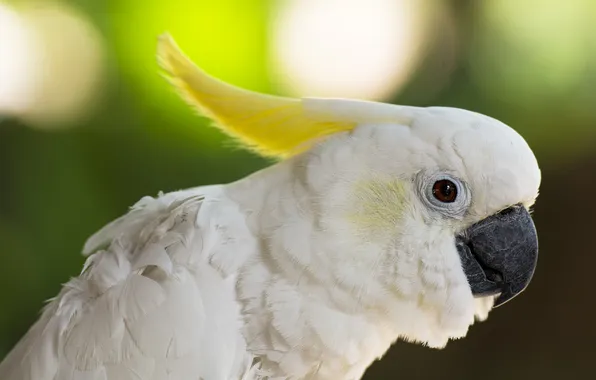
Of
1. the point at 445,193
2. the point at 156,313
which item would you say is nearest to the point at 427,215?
the point at 445,193

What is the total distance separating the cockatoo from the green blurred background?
78.2 inches

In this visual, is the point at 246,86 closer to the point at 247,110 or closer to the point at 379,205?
the point at 247,110

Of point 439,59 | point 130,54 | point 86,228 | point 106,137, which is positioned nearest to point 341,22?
point 439,59

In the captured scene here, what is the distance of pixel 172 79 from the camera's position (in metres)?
1.43

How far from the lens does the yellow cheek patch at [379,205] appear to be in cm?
129

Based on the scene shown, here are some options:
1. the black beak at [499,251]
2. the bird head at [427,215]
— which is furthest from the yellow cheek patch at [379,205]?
the black beak at [499,251]

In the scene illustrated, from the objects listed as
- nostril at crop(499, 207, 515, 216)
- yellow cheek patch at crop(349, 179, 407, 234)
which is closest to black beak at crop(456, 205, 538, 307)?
nostril at crop(499, 207, 515, 216)

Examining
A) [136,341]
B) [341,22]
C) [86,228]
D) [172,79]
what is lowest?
[86,228]

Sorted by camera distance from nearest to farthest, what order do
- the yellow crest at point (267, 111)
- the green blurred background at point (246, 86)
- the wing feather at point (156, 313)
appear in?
the wing feather at point (156, 313), the yellow crest at point (267, 111), the green blurred background at point (246, 86)

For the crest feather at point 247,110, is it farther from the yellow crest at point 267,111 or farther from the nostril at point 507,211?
the nostril at point 507,211

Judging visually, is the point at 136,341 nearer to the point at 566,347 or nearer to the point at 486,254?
the point at 486,254

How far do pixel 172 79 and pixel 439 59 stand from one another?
7.30 feet

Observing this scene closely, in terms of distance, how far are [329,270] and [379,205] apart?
16 cm

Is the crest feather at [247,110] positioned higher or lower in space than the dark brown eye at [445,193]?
higher
